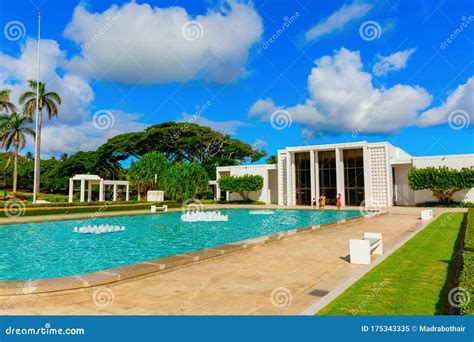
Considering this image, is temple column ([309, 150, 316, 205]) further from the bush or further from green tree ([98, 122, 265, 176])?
green tree ([98, 122, 265, 176])

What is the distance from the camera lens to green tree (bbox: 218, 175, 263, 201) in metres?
41.1

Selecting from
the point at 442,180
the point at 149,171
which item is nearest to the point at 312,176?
the point at 442,180

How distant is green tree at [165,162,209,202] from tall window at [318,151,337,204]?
45.6 feet

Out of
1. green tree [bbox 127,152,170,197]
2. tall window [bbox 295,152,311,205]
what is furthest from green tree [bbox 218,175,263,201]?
green tree [bbox 127,152,170,197]

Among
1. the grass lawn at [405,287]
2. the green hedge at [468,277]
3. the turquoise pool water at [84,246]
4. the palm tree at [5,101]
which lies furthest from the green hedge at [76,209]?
the green hedge at [468,277]

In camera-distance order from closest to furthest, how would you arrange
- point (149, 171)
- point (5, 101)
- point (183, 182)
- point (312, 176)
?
point (5, 101) < point (312, 176) < point (183, 182) < point (149, 171)

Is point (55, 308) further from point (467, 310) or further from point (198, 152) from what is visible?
point (198, 152)

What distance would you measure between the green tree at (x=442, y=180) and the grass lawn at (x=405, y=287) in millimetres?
23550

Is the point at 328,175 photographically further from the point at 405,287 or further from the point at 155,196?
the point at 405,287

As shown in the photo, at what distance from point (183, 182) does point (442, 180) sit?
85.1 ft

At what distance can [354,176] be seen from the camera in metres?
35.1

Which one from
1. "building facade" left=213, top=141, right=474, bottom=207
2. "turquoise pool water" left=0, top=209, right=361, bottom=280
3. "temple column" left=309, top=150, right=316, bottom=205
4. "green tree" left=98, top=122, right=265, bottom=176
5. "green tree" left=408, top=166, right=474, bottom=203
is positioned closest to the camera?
"turquoise pool water" left=0, top=209, right=361, bottom=280

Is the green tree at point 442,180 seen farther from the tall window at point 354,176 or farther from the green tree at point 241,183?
the green tree at point 241,183

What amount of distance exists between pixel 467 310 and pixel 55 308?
559cm
